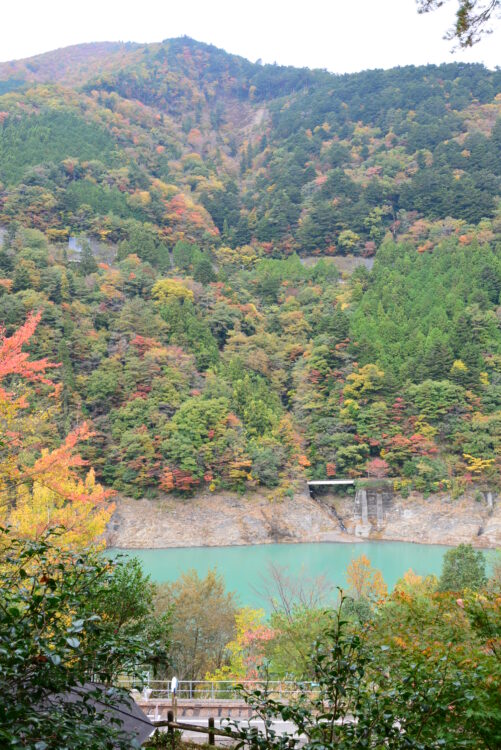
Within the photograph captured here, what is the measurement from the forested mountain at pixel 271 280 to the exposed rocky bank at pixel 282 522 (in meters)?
0.96

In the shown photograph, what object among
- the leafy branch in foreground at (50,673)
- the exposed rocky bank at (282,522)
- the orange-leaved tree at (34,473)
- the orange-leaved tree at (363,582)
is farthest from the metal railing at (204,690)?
the exposed rocky bank at (282,522)

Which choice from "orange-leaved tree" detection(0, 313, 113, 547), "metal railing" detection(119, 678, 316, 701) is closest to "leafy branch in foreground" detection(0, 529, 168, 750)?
"orange-leaved tree" detection(0, 313, 113, 547)

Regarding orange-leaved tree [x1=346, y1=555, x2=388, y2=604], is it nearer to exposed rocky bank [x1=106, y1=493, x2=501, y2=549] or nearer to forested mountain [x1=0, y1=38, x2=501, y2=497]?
forested mountain [x1=0, y1=38, x2=501, y2=497]

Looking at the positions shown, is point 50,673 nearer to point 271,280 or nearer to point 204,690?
point 204,690

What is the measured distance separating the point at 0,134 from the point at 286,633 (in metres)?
46.0

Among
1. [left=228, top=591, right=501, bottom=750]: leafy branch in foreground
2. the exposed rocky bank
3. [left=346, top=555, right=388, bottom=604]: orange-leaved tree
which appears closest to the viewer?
[left=228, top=591, right=501, bottom=750]: leafy branch in foreground

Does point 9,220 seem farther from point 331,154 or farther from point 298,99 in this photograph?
point 298,99

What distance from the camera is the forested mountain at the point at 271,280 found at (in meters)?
26.1

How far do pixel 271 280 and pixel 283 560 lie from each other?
22343 mm

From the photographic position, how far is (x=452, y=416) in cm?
2633

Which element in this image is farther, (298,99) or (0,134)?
(298,99)

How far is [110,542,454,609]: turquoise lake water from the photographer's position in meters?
17.5

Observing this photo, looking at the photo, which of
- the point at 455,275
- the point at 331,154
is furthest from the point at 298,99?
the point at 455,275

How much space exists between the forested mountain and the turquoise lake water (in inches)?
139
